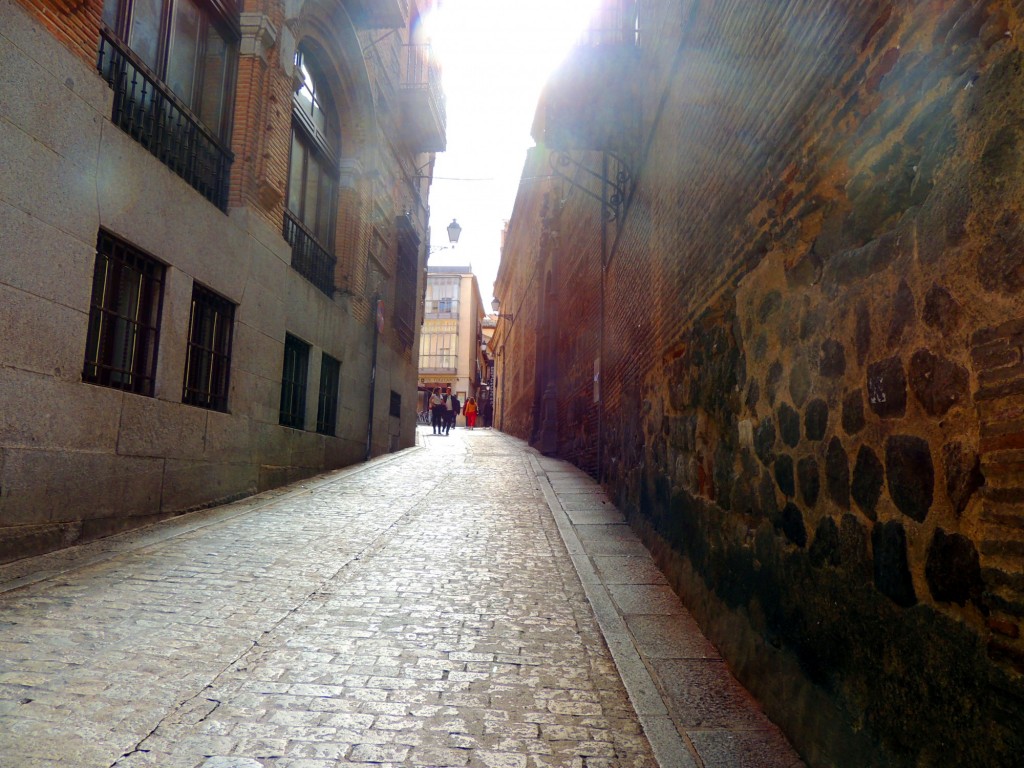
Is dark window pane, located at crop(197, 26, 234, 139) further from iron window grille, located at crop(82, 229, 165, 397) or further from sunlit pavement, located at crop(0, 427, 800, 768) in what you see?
sunlit pavement, located at crop(0, 427, 800, 768)

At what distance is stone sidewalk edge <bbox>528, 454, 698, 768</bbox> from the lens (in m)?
3.09

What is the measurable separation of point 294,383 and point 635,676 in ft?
28.4

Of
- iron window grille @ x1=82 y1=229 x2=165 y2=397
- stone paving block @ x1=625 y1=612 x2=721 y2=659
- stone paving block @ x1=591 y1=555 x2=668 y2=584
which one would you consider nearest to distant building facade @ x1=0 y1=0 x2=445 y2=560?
iron window grille @ x1=82 y1=229 x2=165 y2=397

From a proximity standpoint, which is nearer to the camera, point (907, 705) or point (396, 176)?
point (907, 705)

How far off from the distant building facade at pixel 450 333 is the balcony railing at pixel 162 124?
37.1 meters

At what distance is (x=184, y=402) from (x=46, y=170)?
3077mm

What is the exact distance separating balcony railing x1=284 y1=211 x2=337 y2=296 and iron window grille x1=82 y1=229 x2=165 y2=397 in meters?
4.10

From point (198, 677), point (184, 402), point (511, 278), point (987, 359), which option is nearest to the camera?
point (987, 359)

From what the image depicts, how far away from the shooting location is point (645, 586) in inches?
220

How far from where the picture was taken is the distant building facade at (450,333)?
4766cm

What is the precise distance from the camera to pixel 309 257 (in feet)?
40.1

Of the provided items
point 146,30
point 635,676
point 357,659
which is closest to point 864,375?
point 635,676

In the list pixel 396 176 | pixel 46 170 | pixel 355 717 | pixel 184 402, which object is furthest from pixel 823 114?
pixel 396 176

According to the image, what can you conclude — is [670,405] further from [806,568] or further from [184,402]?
[184,402]
